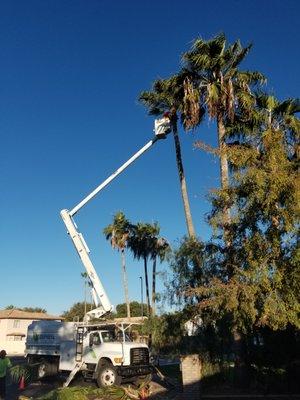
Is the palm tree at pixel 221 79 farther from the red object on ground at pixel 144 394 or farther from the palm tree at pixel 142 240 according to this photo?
the palm tree at pixel 142 240

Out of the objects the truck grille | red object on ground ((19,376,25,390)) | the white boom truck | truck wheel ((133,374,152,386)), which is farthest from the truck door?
red object on ground ((19,376,25,390))

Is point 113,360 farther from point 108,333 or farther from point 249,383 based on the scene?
point 249,383

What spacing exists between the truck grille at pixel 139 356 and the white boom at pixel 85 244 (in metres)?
2.18

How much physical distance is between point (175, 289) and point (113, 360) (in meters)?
4.33

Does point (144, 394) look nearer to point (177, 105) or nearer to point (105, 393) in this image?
point (105, 393)

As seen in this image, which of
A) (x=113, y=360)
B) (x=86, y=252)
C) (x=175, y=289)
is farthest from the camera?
(x=86, y=252)

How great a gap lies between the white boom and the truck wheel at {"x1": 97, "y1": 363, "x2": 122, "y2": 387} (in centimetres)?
235

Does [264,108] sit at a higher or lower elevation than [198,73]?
lower

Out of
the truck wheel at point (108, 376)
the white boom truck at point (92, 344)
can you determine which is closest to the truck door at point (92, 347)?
the white boom truck at point (92, 344)

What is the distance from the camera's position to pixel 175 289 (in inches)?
630

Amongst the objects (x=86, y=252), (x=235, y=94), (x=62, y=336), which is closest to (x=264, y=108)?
(x=235, y=94)

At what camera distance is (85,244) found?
21.3 metres

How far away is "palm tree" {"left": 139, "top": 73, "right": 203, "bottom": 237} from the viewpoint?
1909 centimetres

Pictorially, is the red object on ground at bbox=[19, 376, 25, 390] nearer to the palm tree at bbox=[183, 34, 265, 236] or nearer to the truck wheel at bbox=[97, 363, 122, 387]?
the truck wheel at bbox=[97, 363, 122, 387]
